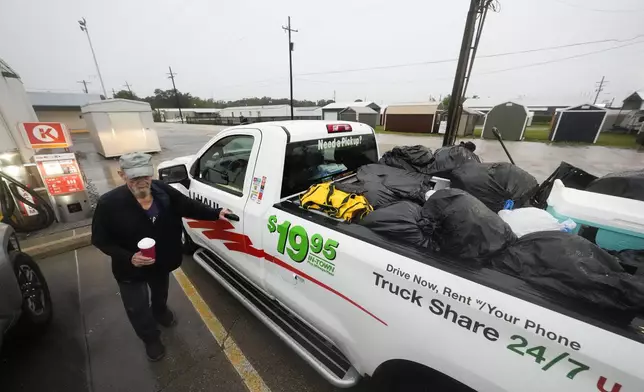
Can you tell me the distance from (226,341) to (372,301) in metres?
1.78

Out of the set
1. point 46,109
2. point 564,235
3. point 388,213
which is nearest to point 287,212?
point 388,213

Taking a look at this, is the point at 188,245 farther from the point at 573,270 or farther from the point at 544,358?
the point at 573,270

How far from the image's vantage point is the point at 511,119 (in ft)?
65.8

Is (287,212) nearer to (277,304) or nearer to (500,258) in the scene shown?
(277,304)

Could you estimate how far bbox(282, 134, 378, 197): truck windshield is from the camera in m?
2.10

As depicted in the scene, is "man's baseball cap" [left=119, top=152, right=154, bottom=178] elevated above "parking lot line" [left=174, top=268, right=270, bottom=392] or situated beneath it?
elevated above

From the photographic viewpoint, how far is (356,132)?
276cm

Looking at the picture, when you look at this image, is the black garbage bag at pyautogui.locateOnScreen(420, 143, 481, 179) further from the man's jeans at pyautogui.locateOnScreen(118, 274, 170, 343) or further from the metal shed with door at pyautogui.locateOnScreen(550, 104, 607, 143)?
the metal shed with door at pyautogui.locateOnScreen(550, 104, 607, 143)

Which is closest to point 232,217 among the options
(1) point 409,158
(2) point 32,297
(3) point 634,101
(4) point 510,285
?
(1) point 409,158

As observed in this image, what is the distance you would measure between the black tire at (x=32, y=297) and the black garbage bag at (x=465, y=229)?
356 cm

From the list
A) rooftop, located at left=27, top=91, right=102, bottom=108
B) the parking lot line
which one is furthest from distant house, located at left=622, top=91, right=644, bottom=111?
rooftop, located at left=27, top=91, right=102, bottom=108

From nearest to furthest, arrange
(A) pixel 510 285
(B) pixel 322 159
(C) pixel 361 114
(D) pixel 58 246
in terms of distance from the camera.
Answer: (A) pixel 510 285, (B) pixel 322 159, (D) pixel 58 246, (C) pixel 361 114

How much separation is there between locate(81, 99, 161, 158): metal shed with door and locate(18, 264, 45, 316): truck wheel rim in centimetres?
1060

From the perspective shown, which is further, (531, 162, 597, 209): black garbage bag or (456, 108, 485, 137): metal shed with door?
(456, 108, 485, 137): metal shed with door
